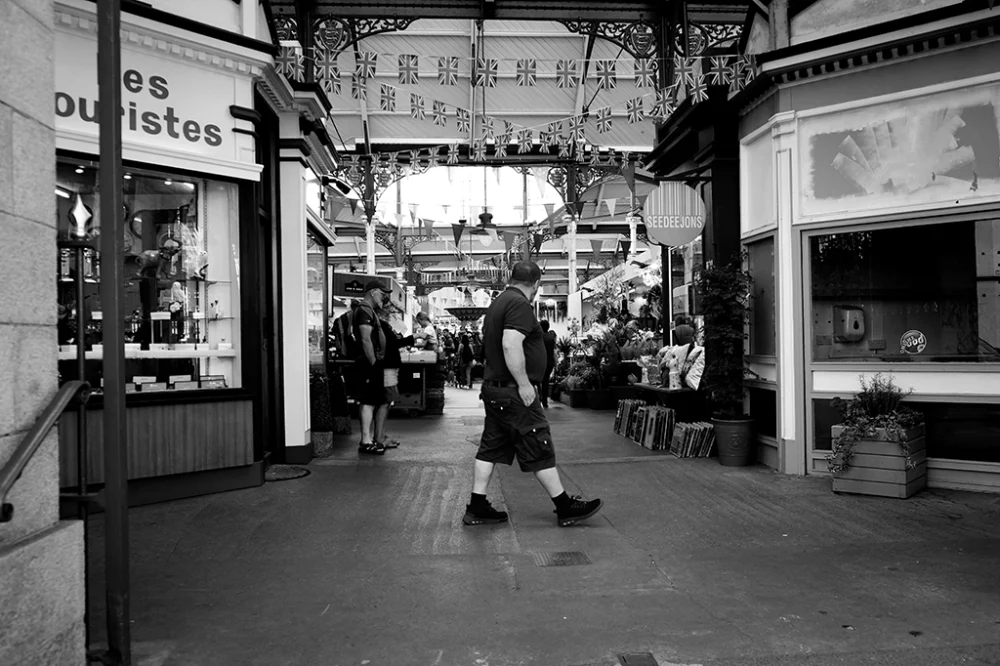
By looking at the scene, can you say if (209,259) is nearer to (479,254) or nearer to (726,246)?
(726,246)

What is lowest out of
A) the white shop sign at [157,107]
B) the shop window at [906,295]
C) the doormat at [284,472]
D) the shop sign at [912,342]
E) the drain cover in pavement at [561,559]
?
the drain cover in pavement at [561,559]

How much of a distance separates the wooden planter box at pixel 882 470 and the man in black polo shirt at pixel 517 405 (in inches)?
92.8

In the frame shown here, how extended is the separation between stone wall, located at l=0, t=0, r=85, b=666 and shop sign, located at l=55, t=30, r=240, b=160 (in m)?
3.17

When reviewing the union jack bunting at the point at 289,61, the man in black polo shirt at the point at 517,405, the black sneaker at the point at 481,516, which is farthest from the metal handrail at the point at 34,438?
the union jack bunting at the point at 289,61

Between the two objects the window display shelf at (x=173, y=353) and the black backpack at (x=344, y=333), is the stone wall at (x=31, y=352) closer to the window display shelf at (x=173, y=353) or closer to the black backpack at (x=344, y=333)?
the window display shelf at (x=173, y=353)

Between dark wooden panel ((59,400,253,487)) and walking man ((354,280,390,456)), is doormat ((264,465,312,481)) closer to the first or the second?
dark wooden panel ((59,400,253,487))

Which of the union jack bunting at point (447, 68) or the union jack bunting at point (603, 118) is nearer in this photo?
the union jack bunting at point (447, 68)

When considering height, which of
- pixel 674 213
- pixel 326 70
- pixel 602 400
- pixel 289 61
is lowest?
pixel 602 400

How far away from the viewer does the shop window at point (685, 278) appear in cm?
1035

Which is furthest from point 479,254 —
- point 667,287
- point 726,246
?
point 726,246

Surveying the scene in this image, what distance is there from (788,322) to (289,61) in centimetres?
541

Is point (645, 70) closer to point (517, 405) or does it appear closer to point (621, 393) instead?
point (517, 405)

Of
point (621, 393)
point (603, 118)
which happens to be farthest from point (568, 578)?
point (621, 393)

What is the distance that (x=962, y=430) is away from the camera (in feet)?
22.3
